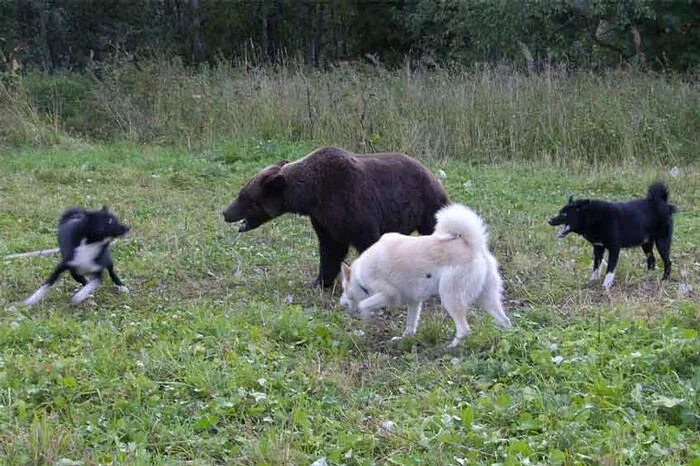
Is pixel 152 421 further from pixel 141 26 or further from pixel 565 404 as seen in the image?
pixel 141 26

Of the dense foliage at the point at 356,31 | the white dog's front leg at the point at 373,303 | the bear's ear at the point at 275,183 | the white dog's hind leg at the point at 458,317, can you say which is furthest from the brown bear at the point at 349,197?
the dense foliage at the point at 356,31

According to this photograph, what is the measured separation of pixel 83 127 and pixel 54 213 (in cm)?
724

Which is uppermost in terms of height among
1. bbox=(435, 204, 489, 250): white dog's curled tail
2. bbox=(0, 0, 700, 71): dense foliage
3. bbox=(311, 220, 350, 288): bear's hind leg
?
→ bbox=(435, 204, 489, 250): white dog's curled tail

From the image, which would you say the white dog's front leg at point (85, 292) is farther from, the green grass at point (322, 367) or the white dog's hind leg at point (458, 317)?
the white dog's hind leg at point (458, 317)

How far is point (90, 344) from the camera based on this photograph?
588 cm

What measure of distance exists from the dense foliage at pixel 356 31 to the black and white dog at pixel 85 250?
35.5 feet

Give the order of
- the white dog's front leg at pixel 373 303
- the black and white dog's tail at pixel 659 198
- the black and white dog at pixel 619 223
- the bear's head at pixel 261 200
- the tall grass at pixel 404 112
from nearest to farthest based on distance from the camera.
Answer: the white dog's front leg at pixel 373 303
the black and white dog at pixel 619 223
the black and white dog's tail at pixel 659 198
the bear's head at pixel 261 200
the tall grass at pixel 404 112

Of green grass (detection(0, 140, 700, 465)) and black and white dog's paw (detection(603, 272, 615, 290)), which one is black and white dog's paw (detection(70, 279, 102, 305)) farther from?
black and white dog's paw (detection(603, 272, 615, 290))

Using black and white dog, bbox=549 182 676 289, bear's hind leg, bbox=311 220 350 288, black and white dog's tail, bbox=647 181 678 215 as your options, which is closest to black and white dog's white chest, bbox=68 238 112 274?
bear's hind leg, bbox=311 220 350 288

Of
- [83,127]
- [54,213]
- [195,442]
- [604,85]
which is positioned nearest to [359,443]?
[195,442]

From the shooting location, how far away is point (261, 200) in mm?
8492

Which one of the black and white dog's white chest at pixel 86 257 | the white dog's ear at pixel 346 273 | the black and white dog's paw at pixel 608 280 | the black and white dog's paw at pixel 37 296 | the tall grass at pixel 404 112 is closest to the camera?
the white dog's ear at pixel 346 273

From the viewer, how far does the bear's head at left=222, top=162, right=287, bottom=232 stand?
27.3 feet

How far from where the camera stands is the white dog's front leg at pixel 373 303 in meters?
6.54
